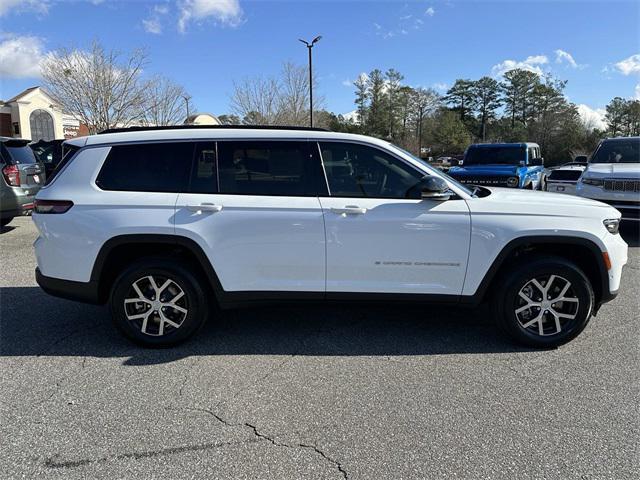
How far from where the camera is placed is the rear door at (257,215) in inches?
141

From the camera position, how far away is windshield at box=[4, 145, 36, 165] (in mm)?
8133

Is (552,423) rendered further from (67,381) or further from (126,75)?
(126,75)

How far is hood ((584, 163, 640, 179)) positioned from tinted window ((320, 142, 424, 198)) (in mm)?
6445

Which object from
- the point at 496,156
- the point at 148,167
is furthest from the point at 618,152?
the point at 148,167

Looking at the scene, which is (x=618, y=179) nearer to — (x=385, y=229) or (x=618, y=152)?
(x=618, y=152)

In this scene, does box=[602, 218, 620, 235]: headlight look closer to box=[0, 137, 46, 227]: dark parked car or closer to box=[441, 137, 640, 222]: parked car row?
box=[441, 137, 640, 222]: parked car row

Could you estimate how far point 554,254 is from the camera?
3.77 m

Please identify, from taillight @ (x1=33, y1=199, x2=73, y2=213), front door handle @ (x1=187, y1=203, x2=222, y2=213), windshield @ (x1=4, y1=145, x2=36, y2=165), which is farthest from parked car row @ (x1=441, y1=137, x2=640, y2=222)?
windshield @ (x1=4, y1=145, x2=36, y2=165)

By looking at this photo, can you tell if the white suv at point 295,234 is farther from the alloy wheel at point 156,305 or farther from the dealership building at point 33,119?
the dealership building at point 33,119

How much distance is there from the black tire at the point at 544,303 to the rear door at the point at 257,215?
→ 155 cm

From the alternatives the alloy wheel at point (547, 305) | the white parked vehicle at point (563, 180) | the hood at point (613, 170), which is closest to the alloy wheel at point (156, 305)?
the alloy wheel at point (547, 305)

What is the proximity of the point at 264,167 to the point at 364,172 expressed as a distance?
836mm

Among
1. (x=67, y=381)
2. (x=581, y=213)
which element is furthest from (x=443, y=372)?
(x=67, y=381)

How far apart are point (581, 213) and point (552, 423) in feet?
5.78
